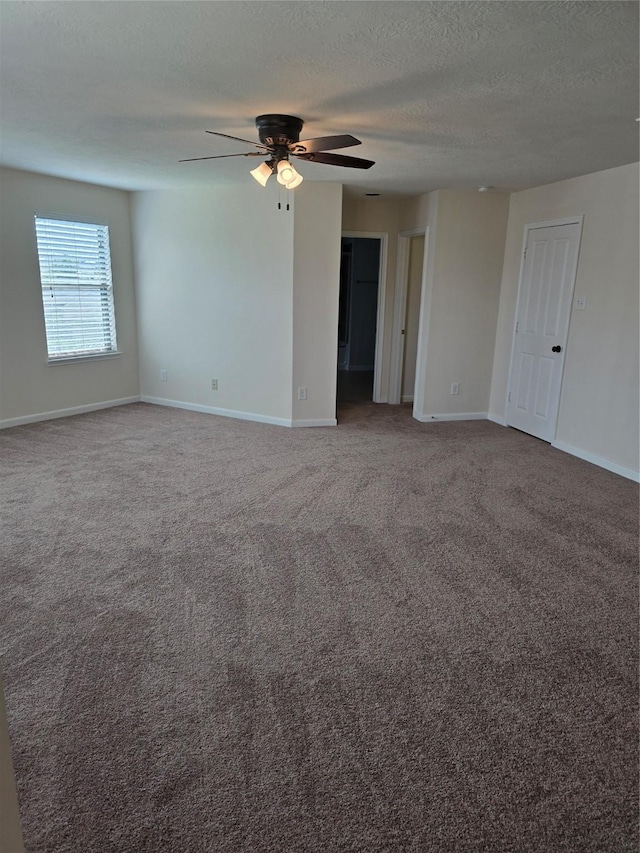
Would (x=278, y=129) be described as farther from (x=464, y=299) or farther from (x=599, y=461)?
(x=599, y=461)

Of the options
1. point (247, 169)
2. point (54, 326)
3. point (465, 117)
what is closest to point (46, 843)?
point (465, 117)

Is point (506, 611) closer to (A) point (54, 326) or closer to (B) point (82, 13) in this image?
(B) point (82, 13)

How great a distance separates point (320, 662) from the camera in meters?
2.20

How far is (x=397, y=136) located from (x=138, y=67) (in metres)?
1.71

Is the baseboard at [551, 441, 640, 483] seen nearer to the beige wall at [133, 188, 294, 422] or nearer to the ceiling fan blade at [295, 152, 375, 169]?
the beige wall at [133, 188, 294, 422]

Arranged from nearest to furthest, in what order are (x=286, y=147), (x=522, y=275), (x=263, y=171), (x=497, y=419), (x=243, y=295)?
1. (x=286, y=147)
2. (x=263, y=171)
3. (x=522, y=275)
4. (x=243, y=295)
5. (x=497, y=419)

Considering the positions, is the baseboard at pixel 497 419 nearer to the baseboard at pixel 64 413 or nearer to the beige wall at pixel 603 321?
the beige wall at pixel 603 321

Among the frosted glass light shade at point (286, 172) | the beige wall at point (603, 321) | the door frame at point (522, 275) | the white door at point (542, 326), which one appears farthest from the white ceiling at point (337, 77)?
the white door at point (542, 326)

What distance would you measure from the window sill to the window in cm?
2

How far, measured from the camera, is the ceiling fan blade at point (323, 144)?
2758mm

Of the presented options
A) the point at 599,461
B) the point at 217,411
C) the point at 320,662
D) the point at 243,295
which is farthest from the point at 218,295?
the point at 320,662

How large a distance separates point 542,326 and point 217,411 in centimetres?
364

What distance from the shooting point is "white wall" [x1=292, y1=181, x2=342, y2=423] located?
17.1 feet

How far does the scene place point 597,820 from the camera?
158cm
